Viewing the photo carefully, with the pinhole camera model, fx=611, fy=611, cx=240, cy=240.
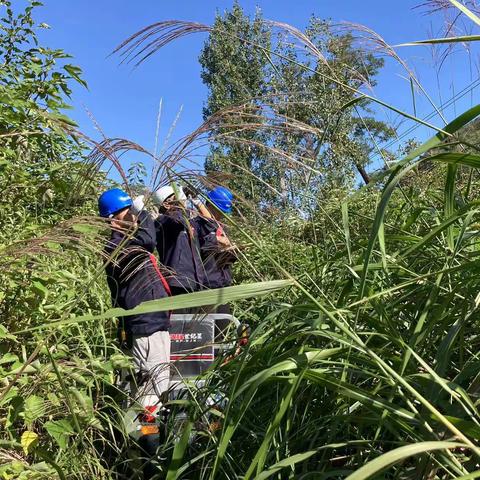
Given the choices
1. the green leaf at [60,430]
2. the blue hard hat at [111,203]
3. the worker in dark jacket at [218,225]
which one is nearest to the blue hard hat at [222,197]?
the worker in dark jacket at [218,225]

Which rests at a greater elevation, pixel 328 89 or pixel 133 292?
pixel 328 89

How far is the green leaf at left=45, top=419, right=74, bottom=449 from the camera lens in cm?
225

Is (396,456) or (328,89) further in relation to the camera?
(328,89)

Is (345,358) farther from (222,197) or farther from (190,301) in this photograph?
(222,197)

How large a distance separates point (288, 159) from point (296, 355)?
1.88 feet

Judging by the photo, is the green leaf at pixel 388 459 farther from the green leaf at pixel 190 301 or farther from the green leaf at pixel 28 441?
the green leaf at pixel 28 441

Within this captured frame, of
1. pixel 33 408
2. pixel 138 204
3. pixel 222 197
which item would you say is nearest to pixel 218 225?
pixel 222 197

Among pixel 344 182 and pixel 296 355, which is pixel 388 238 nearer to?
pixel 296 355

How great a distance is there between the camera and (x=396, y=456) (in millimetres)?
972

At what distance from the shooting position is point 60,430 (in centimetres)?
233

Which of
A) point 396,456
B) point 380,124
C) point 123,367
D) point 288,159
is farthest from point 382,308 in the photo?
point 123,367

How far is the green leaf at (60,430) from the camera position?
225 centimetres

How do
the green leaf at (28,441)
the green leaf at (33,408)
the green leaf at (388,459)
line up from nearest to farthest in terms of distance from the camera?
the green leaf at (388,459) < the green leaf at (33,408) < the green leaf at (28,441)

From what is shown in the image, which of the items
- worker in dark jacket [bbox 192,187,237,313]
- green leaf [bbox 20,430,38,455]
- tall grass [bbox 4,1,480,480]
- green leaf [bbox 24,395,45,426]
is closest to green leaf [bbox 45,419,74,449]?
tall grass [bbox 4,1,480,480]
